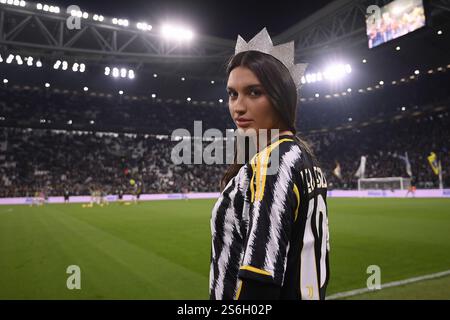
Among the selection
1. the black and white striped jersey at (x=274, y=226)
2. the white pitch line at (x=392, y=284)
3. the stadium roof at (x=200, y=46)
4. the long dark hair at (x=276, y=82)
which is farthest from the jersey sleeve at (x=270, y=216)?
the stadium roof at (x=200, y=46)

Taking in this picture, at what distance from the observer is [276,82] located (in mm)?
1473

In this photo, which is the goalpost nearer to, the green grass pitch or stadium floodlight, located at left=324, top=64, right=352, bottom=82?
stadium floodlight, located at left=324, top=64, right=352, bottom=82

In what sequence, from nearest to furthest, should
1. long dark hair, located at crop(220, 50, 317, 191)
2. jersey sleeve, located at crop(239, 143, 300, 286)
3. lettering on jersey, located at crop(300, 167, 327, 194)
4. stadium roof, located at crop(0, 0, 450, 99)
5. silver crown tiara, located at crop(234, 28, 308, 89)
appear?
jersey sleeve, located at crop(239, 143, 300, 286) → lettering on jersey, located at crop(300, 167, 327, 194) → long dark hair, located at crop(220, 50, 317, 191) → silver crown tiara, located at crop(234, 28, 308, 89) → stadium roof, located at crop(0, 0, 450, 99)

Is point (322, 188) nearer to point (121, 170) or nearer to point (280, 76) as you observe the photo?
point (280, 76)

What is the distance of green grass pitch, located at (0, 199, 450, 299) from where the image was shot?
17.5 ft

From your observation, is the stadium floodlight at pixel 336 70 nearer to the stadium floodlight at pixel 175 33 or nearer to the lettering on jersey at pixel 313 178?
the stadium floodlight at pixel 175 33

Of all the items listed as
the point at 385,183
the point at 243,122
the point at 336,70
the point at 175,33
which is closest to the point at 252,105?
the point at 243,122

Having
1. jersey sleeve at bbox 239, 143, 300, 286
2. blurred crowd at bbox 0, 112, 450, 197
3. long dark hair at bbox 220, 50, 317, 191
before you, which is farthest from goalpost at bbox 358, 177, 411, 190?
jersey sleeve at bbox 239, 143, 300, 286

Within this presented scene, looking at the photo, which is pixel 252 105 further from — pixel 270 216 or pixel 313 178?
pixel 270 216

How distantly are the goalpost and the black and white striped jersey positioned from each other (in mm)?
35253

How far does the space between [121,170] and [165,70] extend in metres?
13.1

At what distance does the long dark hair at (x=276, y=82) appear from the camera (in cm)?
147

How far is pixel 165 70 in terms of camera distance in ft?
132

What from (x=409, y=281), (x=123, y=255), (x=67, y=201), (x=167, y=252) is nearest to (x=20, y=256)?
(x=123, y=255)
